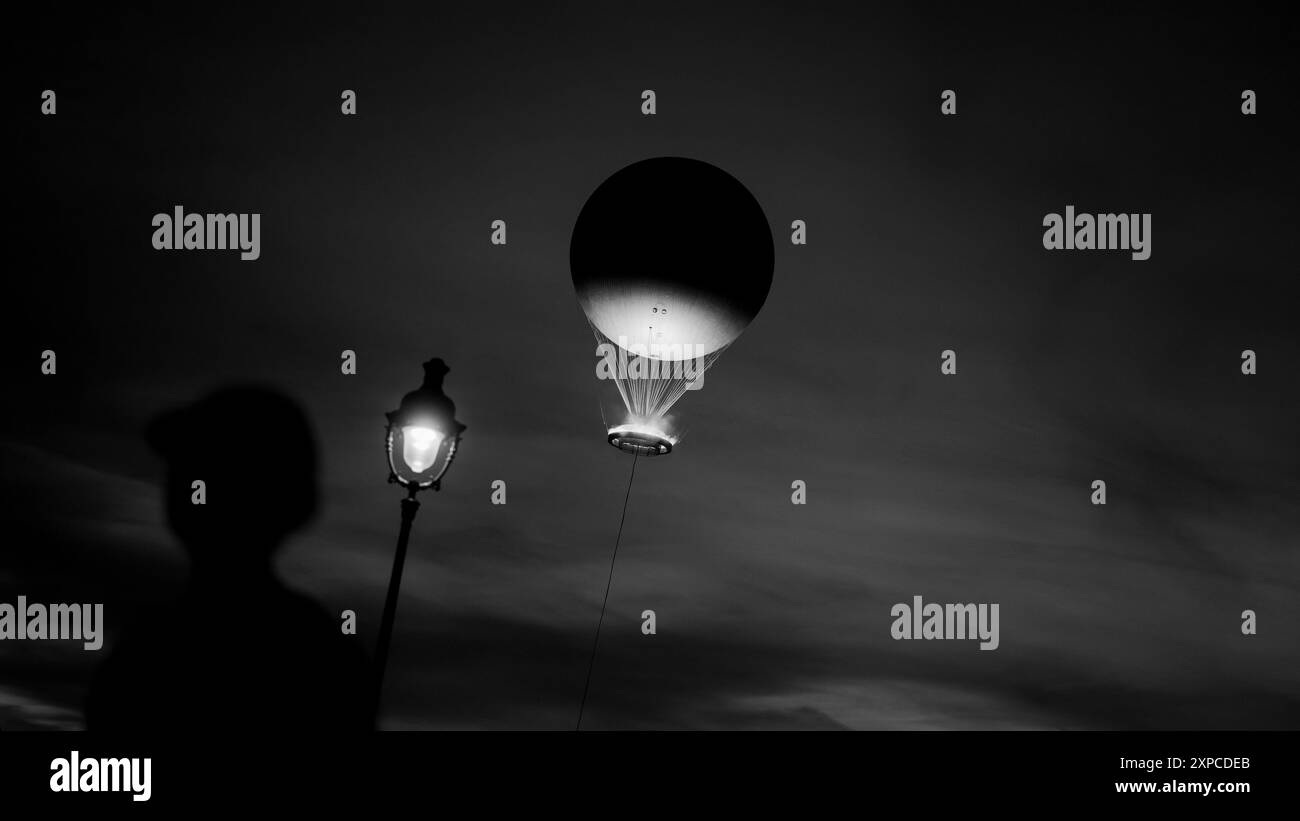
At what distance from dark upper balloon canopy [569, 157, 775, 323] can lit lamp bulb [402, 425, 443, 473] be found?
5.49m

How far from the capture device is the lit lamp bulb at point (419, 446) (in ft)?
31.1

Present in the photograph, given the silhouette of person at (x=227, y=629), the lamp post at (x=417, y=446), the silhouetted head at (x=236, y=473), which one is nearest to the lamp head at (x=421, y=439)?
the lamp post at (x=417, y=446)

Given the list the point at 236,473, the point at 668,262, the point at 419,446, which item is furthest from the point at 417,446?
the point at 236,473

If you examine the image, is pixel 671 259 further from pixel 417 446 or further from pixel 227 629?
pixel 227 629

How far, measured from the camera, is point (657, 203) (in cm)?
1438

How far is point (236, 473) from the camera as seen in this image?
52.9 feet

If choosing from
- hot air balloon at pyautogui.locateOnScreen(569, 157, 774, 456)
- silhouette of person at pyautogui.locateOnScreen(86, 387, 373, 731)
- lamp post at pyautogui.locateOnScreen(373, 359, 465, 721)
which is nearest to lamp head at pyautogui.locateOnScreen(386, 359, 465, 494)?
lamp post at pyautogui.locateOnScreen(373, 359, 465, 721)

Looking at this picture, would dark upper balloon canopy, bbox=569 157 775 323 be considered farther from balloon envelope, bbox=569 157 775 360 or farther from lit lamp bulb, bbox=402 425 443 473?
lit lamp bulb, bbox=402 425 443 473

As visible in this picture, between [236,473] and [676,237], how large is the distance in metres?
7.69
